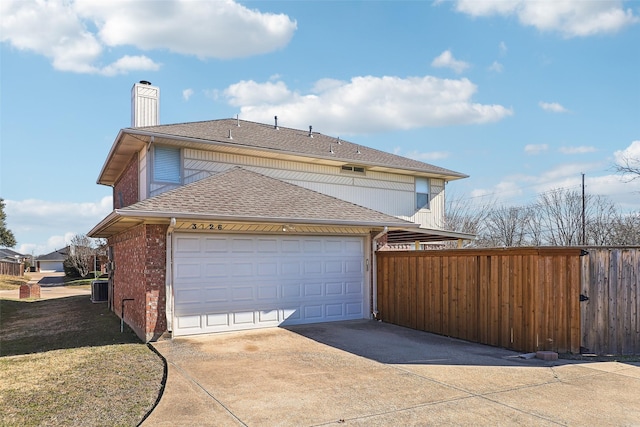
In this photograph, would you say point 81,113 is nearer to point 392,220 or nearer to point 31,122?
point 31,122

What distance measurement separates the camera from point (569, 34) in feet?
41.3

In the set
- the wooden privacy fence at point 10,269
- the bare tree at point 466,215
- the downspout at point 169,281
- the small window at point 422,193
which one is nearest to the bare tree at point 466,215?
the bare tree at point 466,215

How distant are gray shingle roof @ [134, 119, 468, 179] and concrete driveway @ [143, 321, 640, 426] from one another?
6821mm

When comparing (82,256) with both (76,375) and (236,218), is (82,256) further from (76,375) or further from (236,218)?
(76,375)

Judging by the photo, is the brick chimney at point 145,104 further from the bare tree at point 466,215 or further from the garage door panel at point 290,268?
the bare tree at point 466,215

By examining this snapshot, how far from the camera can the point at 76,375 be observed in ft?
22.7

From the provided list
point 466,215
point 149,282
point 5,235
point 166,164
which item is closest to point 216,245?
point 149,282

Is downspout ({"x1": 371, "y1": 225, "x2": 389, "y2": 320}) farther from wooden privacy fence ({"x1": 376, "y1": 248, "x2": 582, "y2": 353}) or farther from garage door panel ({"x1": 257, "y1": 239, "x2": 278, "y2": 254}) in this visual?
garage door panel ({"x1": 257, "y1": 239, "x2": 278, "y2": 254})

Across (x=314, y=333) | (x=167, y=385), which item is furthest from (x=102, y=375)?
(x=314, y=333)

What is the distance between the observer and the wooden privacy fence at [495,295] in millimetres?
8227

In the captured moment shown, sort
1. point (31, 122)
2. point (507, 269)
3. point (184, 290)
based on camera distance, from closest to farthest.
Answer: point (507, 269)
point (184, 290)
point (31, 122)

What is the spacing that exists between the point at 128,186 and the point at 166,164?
3825mm

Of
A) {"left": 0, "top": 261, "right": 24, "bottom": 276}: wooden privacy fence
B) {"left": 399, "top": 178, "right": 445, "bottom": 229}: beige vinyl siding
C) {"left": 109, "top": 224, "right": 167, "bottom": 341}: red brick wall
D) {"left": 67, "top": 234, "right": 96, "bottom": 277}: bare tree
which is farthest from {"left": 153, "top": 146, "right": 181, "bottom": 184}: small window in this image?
{"left": 0, "top": 261, "right": 24, "bottom": 276}: wooden privacy fence

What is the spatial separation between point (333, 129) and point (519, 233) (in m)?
14.5
